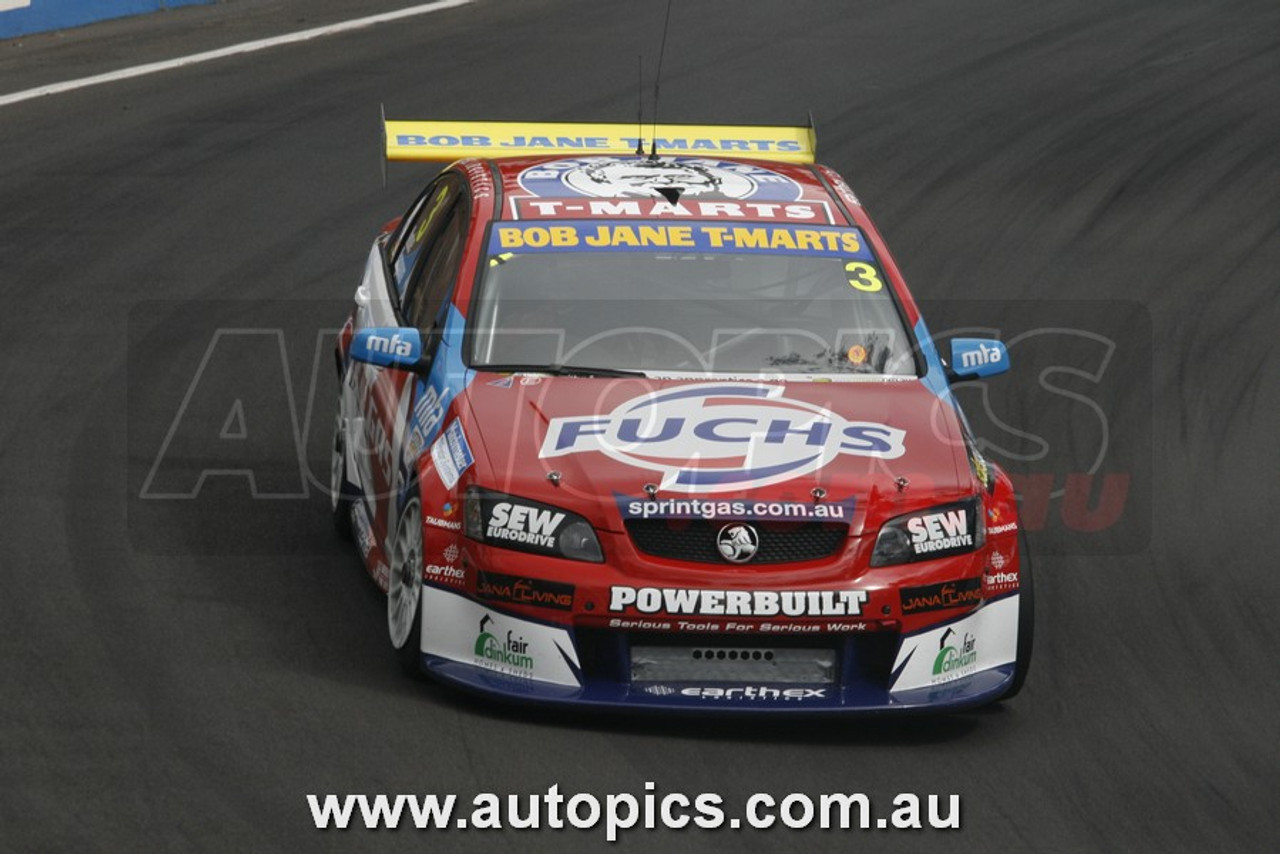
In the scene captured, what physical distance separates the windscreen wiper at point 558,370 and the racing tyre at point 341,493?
1.19m

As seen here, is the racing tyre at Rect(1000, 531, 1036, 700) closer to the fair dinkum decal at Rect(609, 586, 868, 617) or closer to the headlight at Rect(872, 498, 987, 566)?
the headlight at Rect(872, 498, 987, 566)

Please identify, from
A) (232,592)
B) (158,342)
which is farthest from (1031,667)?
(158,342)

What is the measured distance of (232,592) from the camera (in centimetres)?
757

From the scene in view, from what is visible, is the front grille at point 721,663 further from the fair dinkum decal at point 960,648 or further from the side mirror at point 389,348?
the side mirror at point 389,348

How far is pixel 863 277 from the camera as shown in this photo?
773cm

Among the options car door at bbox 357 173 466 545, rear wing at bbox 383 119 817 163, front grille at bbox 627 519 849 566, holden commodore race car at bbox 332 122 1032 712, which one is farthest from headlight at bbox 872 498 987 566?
rear wing at bbox 383 119 817 163

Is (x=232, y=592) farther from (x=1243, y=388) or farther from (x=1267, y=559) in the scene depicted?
(x=1243, y=388)

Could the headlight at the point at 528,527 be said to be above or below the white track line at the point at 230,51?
above

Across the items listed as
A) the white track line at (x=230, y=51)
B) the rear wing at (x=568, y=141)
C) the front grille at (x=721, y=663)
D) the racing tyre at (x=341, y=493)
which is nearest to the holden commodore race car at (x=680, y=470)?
the front grille at (x=721, y=663)

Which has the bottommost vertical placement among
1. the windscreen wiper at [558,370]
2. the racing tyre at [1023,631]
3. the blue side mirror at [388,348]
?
the racing tyre at [1023,631]

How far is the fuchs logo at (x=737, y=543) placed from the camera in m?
6.38

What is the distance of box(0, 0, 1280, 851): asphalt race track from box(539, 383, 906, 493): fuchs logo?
2.49 ft

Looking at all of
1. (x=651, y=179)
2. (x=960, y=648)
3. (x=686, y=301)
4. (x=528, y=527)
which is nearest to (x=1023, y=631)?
(x=960, y=648)

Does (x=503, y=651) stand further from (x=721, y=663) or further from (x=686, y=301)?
(x=686, y=301)
